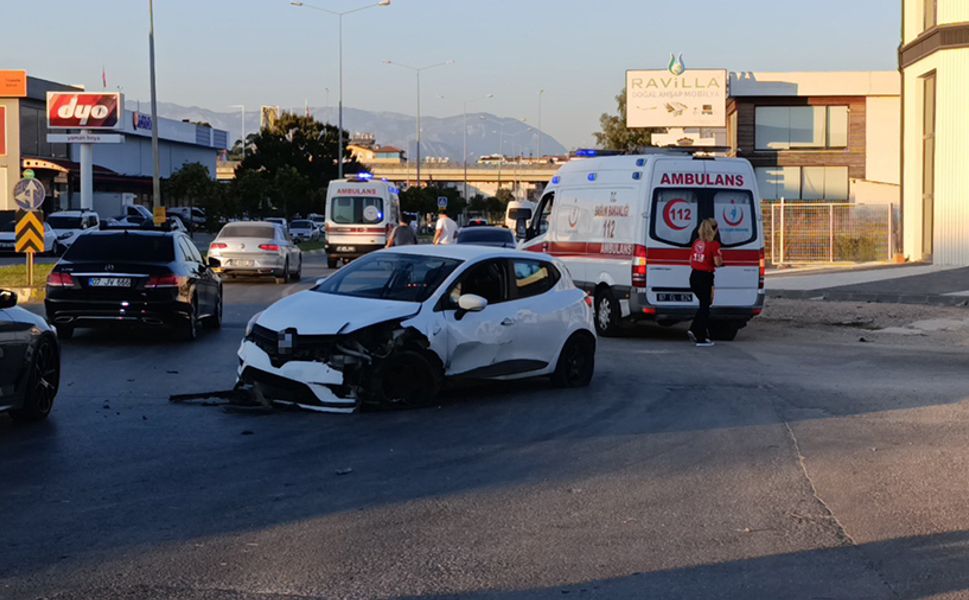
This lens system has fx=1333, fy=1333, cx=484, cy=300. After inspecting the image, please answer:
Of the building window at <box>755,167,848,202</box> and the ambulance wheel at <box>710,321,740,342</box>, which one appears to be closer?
the ambulance wheel at <box>710,321,740,342</box>

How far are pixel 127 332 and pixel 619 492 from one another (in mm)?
12790

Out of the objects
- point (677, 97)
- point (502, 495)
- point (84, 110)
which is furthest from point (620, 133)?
point (502, 495)

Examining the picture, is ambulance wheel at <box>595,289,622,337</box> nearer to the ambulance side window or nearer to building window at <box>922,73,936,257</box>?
the ambulance side window

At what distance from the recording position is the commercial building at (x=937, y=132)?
3506 cm

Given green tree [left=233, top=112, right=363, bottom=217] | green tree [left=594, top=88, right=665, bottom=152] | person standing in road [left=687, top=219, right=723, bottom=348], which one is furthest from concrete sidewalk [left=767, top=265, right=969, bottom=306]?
green tree [left=233, top=112, right=363, bottom=217]

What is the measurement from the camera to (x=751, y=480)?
29.5ft

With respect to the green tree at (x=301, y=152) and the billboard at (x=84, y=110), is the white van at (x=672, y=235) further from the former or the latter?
the green tree at (x=301, y=152)

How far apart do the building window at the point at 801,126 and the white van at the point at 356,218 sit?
19.6 meters

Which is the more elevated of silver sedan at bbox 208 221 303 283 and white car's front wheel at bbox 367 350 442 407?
silver sedan at bbox 208 221 303 283

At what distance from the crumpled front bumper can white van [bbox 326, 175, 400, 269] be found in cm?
3077

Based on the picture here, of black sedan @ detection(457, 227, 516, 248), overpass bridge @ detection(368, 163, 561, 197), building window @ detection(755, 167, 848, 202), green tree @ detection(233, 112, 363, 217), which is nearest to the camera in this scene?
black sedan @ detection(457, 227, 516, 248)

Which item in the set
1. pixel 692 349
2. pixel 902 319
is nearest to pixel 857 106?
pixel 902 319

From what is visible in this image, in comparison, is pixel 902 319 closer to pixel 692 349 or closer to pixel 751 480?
pixel 692 349

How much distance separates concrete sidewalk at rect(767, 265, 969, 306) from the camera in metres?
27.5
